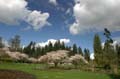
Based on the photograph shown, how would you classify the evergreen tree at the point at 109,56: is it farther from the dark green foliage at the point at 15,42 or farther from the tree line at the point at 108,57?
the dark green foliage at the point at 15,42

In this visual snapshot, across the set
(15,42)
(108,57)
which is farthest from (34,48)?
(108,57)

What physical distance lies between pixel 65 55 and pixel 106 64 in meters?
18.8

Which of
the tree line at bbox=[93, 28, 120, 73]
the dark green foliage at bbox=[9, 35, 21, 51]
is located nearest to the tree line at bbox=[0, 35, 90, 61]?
the dark green foliage at bbox=[9, 35, 21, 51]

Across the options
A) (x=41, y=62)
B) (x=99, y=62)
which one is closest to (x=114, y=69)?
(x=99, y=62)

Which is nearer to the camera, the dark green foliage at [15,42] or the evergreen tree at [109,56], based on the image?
the evergreen tree at [109,56]

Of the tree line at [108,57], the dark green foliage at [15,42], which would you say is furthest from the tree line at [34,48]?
the tree line at [108,57]

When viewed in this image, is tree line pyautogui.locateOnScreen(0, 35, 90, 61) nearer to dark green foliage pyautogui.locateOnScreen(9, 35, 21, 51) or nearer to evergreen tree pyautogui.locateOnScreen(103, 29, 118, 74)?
dark green foliage pyautogui.locateOnScreen(9, 35, 21, 51)

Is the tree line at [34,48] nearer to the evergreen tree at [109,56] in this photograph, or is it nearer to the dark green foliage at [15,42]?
the dark green foliage at [15,42]

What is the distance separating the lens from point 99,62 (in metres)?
73.6

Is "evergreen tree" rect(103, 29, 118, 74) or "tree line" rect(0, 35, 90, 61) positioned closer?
"evergreen tree" rect(103, 29, 118, 74)

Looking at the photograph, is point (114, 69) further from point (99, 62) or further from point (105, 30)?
point (105, 30)

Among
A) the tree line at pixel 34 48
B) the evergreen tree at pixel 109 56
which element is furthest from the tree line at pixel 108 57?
the tree line at pixel 34 48

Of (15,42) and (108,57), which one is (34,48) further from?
(108,57)

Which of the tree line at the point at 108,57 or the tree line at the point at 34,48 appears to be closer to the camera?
the tree line at the point at 108,57
